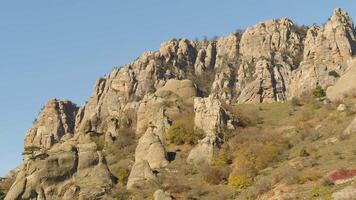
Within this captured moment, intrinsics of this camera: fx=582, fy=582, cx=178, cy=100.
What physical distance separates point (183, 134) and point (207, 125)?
11.1ft

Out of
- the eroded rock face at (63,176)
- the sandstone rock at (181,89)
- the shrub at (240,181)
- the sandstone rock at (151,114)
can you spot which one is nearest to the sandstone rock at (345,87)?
the sandstone rock at (151,114)

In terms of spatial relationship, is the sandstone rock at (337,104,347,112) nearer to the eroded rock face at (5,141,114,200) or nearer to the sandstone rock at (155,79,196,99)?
the eroded rock face at (5,141,114,200)

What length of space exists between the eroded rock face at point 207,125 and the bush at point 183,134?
1039mm

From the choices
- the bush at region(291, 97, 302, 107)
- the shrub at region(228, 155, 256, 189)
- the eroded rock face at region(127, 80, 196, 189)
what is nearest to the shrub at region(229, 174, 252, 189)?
the shrub at region(228, 155, 256, 189)

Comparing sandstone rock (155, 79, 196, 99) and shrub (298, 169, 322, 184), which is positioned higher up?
sandstone rock (155, 79, 196, 99)

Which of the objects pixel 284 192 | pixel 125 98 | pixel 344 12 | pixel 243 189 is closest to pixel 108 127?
pixel 243 189

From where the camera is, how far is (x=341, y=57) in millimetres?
159375

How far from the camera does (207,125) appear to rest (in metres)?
76.9

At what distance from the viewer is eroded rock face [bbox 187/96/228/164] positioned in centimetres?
6956

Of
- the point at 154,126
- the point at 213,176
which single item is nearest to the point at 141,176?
the point at 213,176

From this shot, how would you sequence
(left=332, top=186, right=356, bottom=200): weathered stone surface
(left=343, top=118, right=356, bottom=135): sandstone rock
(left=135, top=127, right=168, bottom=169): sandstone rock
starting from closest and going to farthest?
(left=332, top=186, right=356, bottom=200): weathered stone surface → (left=343, top=118, right=356, bottom=135): sandstone rock → (left=135, top=127, right=168, bottom=169): sandstone rock

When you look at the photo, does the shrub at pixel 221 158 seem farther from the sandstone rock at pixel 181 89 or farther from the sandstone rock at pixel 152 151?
the sandstone rock at pixel 181 89

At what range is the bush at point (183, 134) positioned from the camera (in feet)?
252

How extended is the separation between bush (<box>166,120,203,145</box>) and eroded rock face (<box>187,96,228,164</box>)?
104 centimetres
